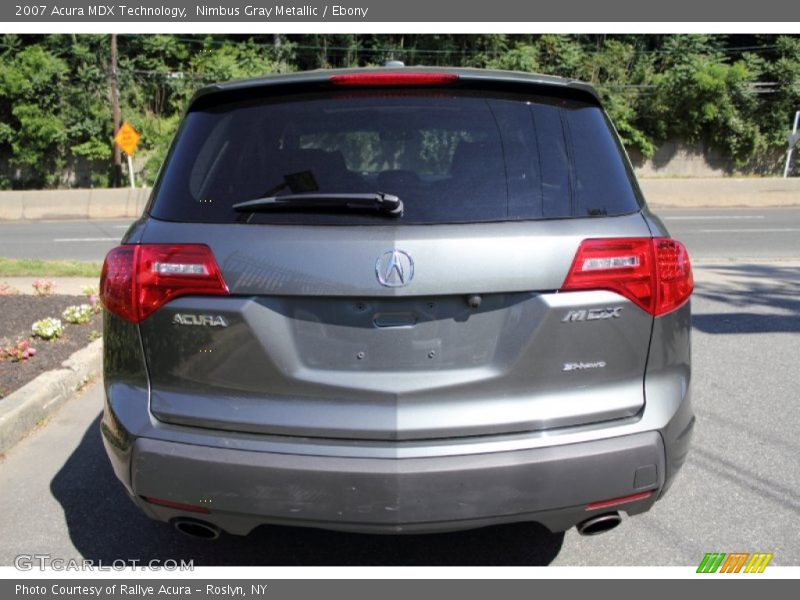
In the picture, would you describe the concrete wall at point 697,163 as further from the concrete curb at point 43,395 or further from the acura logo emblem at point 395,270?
the acura logo emblem at point 395,270

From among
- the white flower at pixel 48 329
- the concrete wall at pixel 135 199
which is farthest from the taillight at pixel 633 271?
the concrete wall at pixel 135 199

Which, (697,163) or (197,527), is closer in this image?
(197,527)

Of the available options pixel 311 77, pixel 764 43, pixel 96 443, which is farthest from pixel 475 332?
pixel 764 43

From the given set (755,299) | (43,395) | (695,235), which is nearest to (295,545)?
(43,395)

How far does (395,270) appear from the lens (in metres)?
2.29

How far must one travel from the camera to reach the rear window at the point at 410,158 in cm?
245

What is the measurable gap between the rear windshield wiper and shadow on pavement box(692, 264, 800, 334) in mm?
5165

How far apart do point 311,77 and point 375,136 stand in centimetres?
31

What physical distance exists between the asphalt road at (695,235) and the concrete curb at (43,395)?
699 cm

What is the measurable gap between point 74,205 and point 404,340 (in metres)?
22.3

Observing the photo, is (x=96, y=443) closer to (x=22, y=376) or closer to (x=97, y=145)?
(x=22, y=376)

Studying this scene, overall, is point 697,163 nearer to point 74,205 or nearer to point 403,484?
point 74,205

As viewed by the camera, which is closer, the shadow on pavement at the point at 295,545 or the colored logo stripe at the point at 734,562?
the colored logo stripe at the point at 734,562

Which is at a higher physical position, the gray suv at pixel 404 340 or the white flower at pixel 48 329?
the gray suv at pixel 404 340
